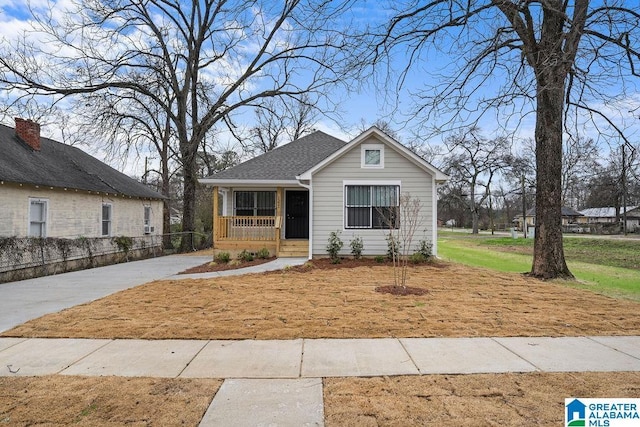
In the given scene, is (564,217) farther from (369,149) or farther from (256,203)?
→ (256,203)

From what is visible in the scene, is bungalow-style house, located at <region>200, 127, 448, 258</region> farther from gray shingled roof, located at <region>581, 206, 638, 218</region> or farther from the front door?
gray shingled roof, located at <region>581, 206, 638, 218</region>

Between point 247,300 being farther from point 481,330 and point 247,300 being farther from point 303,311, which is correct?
point 481,330

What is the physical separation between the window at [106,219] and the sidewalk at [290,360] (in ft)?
46.1

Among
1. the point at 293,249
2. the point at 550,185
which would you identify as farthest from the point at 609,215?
the point at 293,249

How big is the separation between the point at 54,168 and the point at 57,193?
1.55 m

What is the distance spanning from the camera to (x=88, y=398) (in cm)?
324

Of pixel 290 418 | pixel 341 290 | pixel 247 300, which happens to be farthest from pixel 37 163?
pixel 290 418

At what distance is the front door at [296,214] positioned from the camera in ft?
52.1

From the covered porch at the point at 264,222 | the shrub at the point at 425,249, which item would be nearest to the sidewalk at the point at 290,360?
the shrub at the point at 425,249

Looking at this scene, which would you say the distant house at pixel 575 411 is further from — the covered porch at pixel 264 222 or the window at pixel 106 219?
the window at pixel 106 219

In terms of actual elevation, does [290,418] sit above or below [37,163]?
below

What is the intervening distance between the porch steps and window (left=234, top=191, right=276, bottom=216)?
1826 mm

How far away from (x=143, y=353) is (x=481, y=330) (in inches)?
170

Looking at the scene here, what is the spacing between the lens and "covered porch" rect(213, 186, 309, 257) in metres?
14.5
